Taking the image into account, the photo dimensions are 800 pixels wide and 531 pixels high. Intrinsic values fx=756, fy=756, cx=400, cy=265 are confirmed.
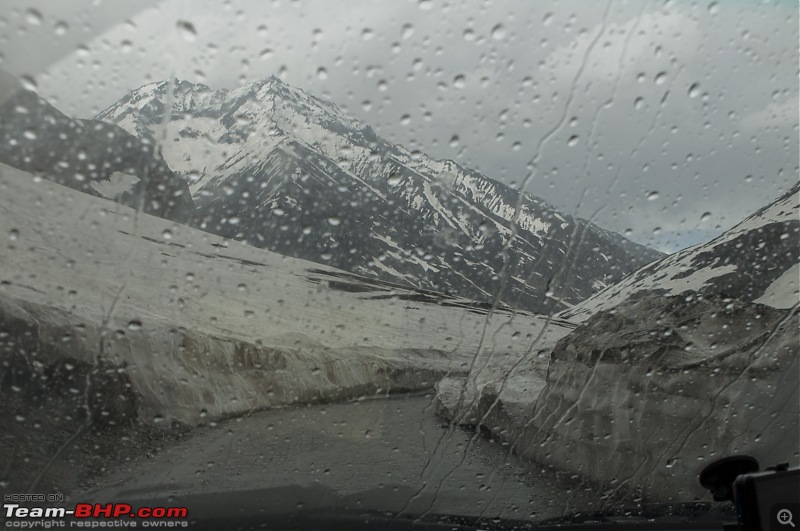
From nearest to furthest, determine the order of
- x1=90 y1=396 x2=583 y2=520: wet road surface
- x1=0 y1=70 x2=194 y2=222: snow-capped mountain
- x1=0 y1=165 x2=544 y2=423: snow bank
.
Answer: x1=0 y1=70 x2=194 y2=222: snow-capped mountain → x1=0 y1=165 x2=544 y2=423: snow bank → x1=90 y1=396 x2=583 y2=520: wet road surface

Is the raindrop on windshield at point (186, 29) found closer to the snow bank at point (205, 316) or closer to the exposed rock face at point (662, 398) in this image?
the snow bank at point (205, 316)

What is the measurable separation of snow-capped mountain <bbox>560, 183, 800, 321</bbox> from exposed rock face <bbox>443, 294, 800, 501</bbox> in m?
0.10

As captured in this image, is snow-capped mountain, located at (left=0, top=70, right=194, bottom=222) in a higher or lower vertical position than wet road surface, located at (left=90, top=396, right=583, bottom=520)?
higher

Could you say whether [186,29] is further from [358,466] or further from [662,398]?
[662,398]

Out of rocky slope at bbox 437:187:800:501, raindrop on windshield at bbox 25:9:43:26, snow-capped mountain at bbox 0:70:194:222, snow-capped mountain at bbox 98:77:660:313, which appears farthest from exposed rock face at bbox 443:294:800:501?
raindrop on windshield at bbox 25:9:43:26

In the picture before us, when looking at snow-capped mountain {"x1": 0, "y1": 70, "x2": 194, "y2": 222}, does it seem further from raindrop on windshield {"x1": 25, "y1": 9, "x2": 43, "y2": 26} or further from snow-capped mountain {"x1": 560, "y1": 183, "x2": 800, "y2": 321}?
snow-capped mountain {"x1": 560, "y1": 183, "x2": 800, "y2": 321}

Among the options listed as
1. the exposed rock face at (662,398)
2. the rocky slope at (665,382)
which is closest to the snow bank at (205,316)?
the rocky slope at (665,382)

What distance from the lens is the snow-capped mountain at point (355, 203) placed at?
4125mm

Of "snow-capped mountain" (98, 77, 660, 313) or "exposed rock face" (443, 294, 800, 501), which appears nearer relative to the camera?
"snow-capped mountain" (98, 77, 660, 313)

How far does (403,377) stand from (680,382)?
1980 mm

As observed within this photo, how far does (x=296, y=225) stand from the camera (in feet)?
14.9

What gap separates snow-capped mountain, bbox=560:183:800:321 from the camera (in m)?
5.29

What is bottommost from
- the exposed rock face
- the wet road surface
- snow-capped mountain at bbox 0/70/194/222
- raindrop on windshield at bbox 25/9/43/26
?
the wet road surface

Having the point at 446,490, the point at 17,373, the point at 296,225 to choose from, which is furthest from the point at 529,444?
the point at 17,373
